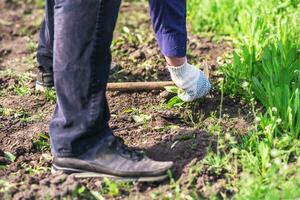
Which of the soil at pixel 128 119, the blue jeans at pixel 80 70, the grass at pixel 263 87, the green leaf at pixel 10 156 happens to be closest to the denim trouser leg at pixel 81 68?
the blue jeans at pixel 80 70

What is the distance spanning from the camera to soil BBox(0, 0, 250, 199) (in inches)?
115

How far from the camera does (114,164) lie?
292 cm

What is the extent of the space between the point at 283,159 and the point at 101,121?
2.57 feet

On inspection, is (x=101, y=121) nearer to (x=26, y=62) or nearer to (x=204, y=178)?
(x=204, y=178)

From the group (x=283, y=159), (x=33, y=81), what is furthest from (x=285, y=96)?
(x=33, y=81)

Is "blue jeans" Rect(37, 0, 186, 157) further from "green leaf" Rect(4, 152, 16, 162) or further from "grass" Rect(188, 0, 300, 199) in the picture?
"grass" Rect(188, 0, 300, 199)

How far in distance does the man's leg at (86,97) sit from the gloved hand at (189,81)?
0.64 meters

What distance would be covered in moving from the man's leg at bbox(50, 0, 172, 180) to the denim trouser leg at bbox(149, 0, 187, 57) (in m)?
0.60

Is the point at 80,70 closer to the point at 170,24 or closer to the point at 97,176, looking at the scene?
the point at 97,176

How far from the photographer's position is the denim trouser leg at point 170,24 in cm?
337

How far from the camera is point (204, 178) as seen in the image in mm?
2926

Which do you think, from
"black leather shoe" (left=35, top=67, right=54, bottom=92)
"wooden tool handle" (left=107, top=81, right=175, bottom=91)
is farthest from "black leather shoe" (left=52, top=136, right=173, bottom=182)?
"black leather shoe" (left=35, top=67, right=54, bottom=92)

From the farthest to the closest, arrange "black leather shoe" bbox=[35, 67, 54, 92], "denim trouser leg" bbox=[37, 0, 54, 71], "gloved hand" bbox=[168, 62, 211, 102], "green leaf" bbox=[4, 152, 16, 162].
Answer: "black leather shoe" bbox=[35, 67, 54, 92]
"denim trouser leg" bbox=[37, 0, 54, 71]
"gloved hand" bbox=[168, 62, 211, 102]
"green leaf" bbox=[4, 152, 16, 162]

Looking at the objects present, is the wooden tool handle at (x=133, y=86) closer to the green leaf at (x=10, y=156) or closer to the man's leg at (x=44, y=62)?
the man's leg at (x=44, y=62)
